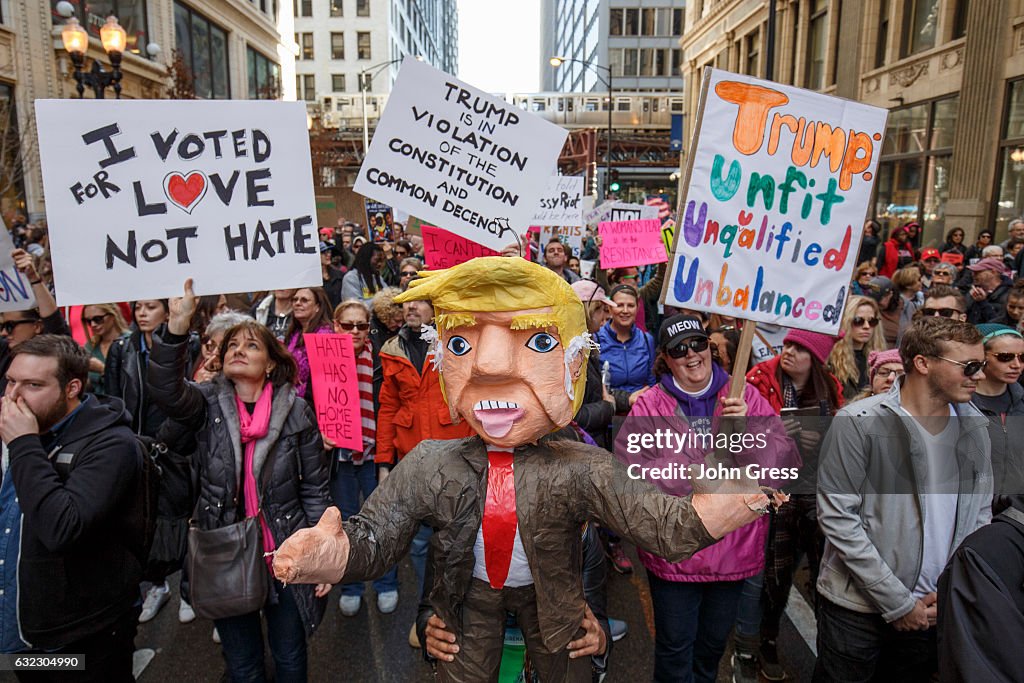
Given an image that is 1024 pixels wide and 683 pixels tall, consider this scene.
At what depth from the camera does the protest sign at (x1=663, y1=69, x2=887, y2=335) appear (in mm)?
2787

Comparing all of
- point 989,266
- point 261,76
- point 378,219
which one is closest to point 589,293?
point 989,266

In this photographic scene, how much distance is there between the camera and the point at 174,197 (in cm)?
315

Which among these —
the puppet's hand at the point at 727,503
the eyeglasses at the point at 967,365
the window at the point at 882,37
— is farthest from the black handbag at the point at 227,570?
the window at the point at 882,37

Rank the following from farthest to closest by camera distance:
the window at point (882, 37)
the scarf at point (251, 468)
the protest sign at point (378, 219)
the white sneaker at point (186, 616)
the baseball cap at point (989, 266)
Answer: the window at point (882, 37) → the protest sign at point (378, 219) → the baseball cap at point (989, 266) → the white sneaker at point (186, 616) → the scarf at point (251, 468)

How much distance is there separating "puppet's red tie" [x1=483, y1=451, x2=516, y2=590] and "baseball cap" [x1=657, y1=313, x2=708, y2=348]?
1.40 metres

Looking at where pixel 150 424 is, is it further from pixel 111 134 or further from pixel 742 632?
pixel 742 632

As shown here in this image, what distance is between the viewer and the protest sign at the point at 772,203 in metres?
2.79

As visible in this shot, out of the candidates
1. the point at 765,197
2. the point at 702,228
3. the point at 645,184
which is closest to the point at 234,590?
the point at 702,228

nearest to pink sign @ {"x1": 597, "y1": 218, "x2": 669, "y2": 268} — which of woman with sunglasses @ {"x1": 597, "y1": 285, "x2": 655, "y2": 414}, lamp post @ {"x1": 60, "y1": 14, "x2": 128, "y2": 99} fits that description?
woman with sunglasses @ {"x1": 597, "y1": 285, "x2": 655, "y2": 414}

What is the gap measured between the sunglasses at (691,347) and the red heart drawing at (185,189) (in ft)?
7.88

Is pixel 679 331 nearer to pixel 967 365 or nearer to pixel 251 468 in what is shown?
pixel 967 365

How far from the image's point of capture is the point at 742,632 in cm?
362

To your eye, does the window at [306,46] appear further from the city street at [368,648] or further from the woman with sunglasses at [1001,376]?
the woman with sunglasses at [1001,376]

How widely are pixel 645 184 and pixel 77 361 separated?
201ft
